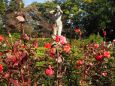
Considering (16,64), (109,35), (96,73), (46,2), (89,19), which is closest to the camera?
(16,64)

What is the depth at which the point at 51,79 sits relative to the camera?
429 centimetres

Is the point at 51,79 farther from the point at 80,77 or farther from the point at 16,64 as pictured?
the point at 16,64

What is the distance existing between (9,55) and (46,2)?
212 ft

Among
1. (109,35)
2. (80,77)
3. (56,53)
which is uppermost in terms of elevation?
(56,53)

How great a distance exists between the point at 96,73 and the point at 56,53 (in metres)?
0.93

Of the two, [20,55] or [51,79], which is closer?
[20,55]

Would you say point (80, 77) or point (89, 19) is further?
point (89, 19)

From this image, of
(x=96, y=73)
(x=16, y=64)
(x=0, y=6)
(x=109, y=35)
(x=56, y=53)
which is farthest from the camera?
(x=0, y=6)

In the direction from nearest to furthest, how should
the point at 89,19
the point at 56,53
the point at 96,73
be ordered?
1. the point at 56,53
2. the point at 96,73
3. the point at 89,19

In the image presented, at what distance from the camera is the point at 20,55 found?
2969 mm

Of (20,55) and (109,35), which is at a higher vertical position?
(20,55)

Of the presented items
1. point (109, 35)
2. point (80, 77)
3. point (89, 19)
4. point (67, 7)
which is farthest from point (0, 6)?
point (80, 77)

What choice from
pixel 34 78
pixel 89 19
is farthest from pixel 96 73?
pixel 89 19

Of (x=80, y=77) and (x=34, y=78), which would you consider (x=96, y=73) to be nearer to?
(x=80, y=77)
